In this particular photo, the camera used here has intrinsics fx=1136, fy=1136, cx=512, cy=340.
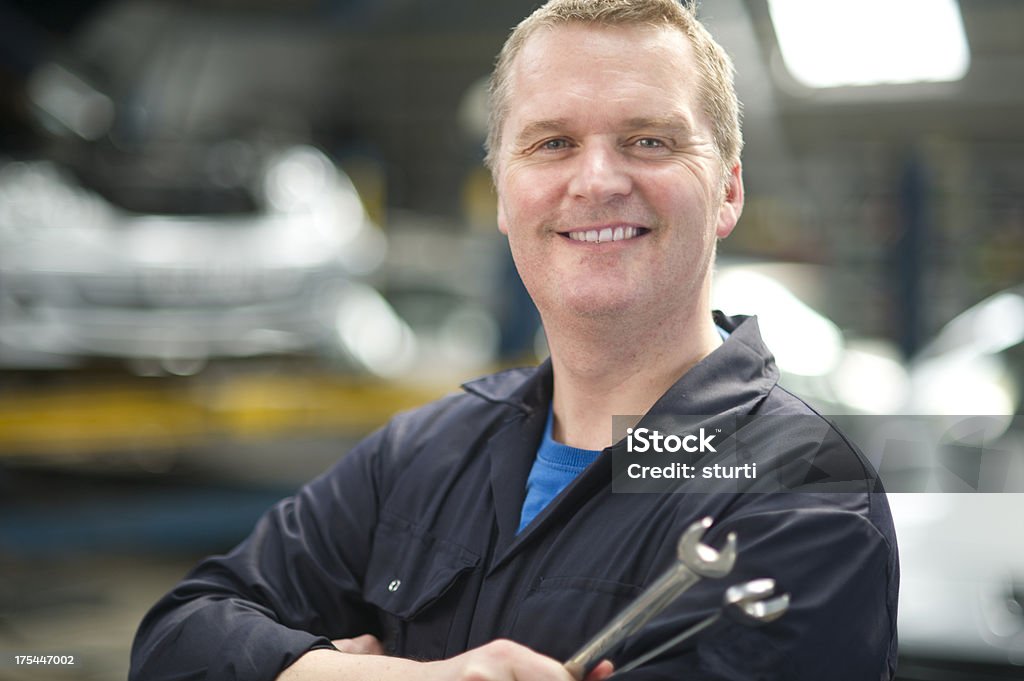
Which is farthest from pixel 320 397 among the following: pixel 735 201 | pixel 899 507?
pixel 735 201

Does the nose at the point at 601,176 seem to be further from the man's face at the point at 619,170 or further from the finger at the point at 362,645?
the finger at the point at 362,645

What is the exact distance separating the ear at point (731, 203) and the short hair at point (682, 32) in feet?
0.07

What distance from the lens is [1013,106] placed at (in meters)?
6.36

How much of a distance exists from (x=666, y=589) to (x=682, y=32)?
604 millimetres

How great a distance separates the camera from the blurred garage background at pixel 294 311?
277 cm

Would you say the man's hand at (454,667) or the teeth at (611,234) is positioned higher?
the teeth at (611,234)

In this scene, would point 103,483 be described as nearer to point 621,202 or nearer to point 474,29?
point 621,202

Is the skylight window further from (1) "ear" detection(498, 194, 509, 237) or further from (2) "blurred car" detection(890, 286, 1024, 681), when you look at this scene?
(1) "ear" detection(498, 194, 509, 237)

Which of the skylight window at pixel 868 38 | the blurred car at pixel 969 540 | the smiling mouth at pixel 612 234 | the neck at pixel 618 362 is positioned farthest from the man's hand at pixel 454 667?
the skylight window at pixel 868 38

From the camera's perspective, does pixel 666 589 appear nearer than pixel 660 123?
Yes

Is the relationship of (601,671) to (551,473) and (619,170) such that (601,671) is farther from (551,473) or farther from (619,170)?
(619,170)

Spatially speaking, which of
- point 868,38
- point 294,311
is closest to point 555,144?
point 868,38

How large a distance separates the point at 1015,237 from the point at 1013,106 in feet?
3.09

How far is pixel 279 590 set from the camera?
1359 millimetres
